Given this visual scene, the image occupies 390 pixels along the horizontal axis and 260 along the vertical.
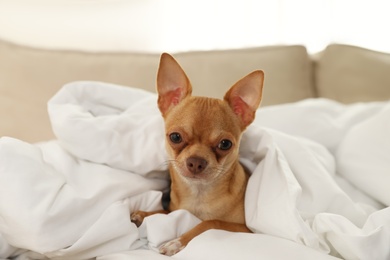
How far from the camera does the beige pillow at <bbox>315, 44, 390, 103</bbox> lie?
81.1 inches

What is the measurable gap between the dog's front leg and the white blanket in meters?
0.03

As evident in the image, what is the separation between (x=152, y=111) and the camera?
160 centimetres

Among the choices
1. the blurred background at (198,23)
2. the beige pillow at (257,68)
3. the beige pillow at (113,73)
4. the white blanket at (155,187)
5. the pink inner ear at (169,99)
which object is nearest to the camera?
the white blanket at (155,187)

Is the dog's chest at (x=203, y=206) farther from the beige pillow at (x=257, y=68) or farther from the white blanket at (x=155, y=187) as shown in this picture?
the beige pillow at (x=257, y=68)

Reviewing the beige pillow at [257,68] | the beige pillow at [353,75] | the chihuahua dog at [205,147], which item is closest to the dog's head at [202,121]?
the chihuahua dog at [205,147]

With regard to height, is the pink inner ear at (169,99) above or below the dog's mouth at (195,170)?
above

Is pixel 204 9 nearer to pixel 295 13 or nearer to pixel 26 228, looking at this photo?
pixel 295 13

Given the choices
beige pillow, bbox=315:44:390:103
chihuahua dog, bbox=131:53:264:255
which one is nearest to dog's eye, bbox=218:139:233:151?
chihuahua dog, bbox=131:53:264:255

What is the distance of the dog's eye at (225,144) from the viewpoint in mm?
1279

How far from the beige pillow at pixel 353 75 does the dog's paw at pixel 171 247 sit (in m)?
Answer: 1.17

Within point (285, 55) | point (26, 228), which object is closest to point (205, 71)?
point (285, 55)

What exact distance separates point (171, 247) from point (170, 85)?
0.45 meters

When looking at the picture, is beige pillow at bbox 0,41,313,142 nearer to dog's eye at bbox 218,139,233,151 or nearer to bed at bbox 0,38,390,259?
bed at bbox 0,38,390,259

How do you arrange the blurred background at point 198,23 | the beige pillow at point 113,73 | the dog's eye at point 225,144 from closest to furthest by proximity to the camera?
the dog's eye at point 225,144 → the beige pillow at point 113,73 → the blurred background at point 198,23
